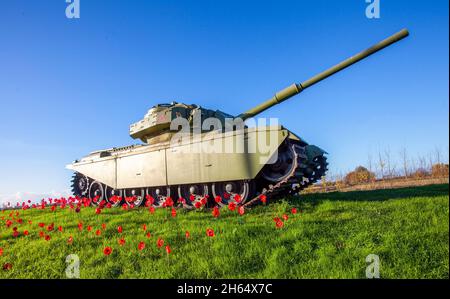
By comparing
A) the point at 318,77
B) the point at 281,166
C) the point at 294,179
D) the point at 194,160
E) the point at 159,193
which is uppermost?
the point at 318,77

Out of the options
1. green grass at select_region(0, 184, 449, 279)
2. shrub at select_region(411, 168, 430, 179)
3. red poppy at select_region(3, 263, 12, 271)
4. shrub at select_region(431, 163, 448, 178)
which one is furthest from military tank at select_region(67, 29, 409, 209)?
shrub at select_region(411, 168, 430, 179)

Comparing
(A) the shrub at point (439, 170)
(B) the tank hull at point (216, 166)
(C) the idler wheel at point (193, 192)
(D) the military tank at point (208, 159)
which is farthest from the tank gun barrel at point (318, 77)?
(A) the shrub at point (439, 170)

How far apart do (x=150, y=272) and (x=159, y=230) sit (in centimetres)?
231

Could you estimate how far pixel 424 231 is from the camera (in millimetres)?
5113

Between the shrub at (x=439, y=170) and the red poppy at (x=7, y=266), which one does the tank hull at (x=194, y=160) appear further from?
the shrub at (x=439, y=170)

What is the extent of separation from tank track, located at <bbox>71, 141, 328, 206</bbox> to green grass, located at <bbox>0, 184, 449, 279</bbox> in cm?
55

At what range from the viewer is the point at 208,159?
896 centimetres

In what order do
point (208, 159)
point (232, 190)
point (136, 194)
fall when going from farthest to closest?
point (136, 194) → point (232, 190) → point (208, 159)

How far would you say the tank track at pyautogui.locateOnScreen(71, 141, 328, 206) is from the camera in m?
7.84

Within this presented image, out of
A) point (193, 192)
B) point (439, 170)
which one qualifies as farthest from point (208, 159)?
point (439, 170)

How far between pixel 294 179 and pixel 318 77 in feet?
9.86

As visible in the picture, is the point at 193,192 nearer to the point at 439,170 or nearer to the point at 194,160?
the point at 194,160

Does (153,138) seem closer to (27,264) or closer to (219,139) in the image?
(219,139)

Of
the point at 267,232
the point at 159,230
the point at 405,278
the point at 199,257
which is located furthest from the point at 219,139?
the point at 405,278
